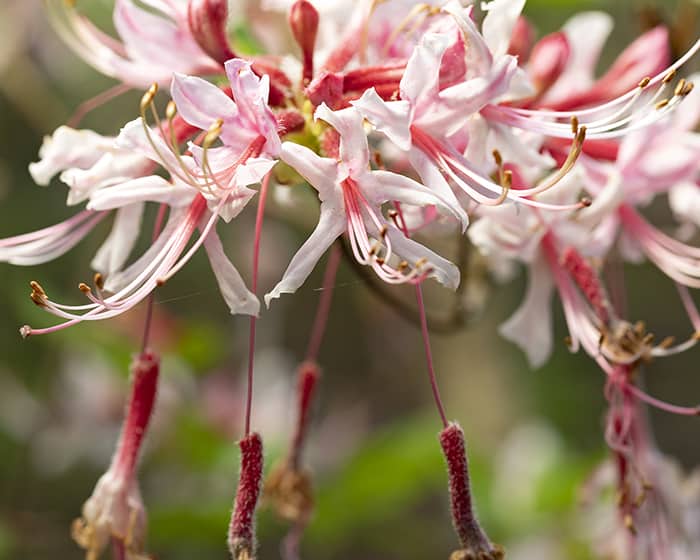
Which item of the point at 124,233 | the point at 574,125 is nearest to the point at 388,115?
the point at 574,125

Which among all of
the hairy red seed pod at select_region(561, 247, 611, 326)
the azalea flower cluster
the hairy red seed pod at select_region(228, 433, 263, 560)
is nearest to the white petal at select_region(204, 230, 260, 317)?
the azalea flower cluster

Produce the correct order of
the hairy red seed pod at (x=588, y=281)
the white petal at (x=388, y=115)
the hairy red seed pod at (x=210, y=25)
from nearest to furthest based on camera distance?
the white petal at (x=388, y=115) < the hairy red seed pod at (x=210, y=25) < the hairy red seed pod at (x=588, y=281)

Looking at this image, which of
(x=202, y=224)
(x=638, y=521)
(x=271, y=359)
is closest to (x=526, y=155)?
(x=202, y=224)

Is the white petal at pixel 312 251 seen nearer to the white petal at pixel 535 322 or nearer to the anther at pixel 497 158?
the anther at pixel 497 158

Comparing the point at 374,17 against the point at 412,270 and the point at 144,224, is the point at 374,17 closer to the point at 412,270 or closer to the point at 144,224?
the point at 412,270

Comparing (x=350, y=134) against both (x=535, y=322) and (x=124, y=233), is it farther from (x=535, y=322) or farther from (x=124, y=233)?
(x=535, y=322)

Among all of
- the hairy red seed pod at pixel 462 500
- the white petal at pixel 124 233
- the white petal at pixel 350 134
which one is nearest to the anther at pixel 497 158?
the white petal at pixel 350 134
